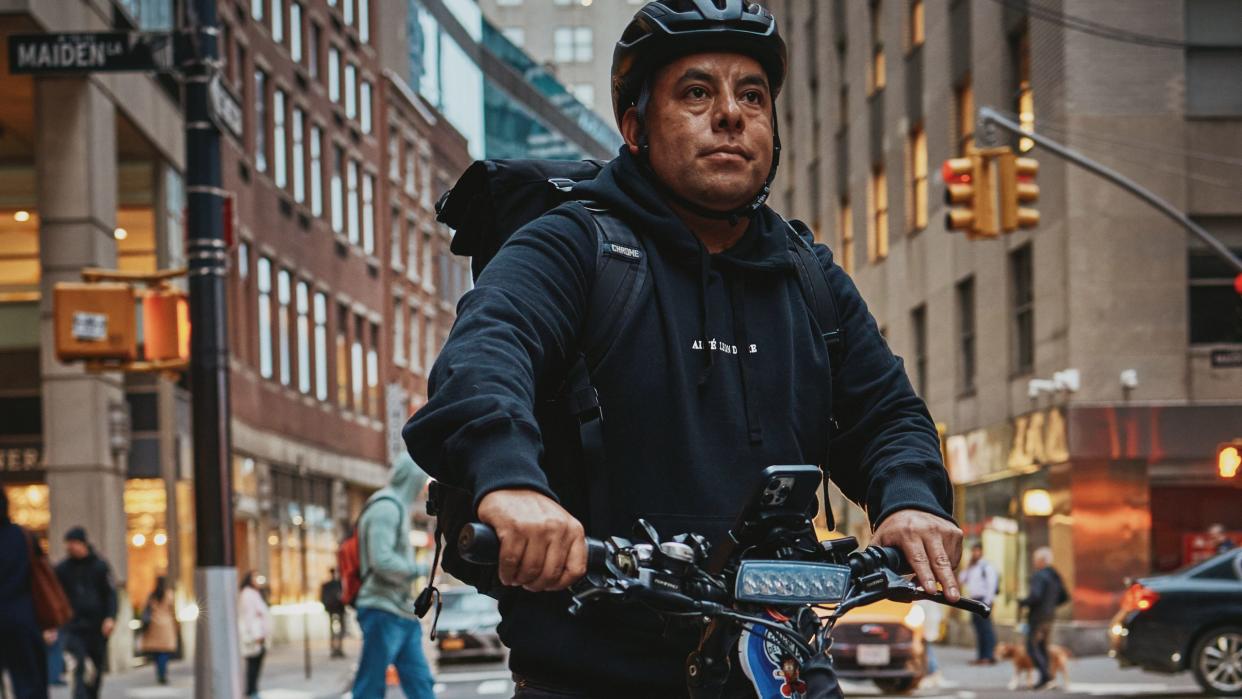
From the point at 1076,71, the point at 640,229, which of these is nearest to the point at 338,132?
the point at 1076,71

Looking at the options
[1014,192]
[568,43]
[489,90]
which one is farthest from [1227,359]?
[568,43]

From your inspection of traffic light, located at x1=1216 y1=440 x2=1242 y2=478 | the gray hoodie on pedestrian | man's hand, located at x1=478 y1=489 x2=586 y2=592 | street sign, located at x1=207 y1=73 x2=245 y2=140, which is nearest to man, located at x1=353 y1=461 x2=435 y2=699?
the gray hoodie on pedestrian

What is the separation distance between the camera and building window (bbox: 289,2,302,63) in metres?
A: 43.8

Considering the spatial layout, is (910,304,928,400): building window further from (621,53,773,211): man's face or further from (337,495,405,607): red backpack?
(621,53,773,211): man's face

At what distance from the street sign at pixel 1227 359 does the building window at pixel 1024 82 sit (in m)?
4.83

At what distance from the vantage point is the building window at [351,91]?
164 feet

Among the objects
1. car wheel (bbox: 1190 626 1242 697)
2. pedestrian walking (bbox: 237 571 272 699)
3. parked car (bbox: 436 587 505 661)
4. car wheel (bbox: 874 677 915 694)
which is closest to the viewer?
car wheel (bbox: 1190 626 1242 697)

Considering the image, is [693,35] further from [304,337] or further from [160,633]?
[304,337]

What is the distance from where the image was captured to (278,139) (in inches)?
1674

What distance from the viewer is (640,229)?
326cm

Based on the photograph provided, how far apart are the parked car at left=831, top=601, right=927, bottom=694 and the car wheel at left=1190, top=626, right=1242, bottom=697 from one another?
9.30 feet

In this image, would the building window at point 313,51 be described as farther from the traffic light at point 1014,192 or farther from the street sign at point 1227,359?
the traffic light at point 1014,192

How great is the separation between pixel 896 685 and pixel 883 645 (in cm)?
65

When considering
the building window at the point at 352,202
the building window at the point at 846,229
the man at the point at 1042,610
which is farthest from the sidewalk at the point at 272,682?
the building window at the point at 352,202
